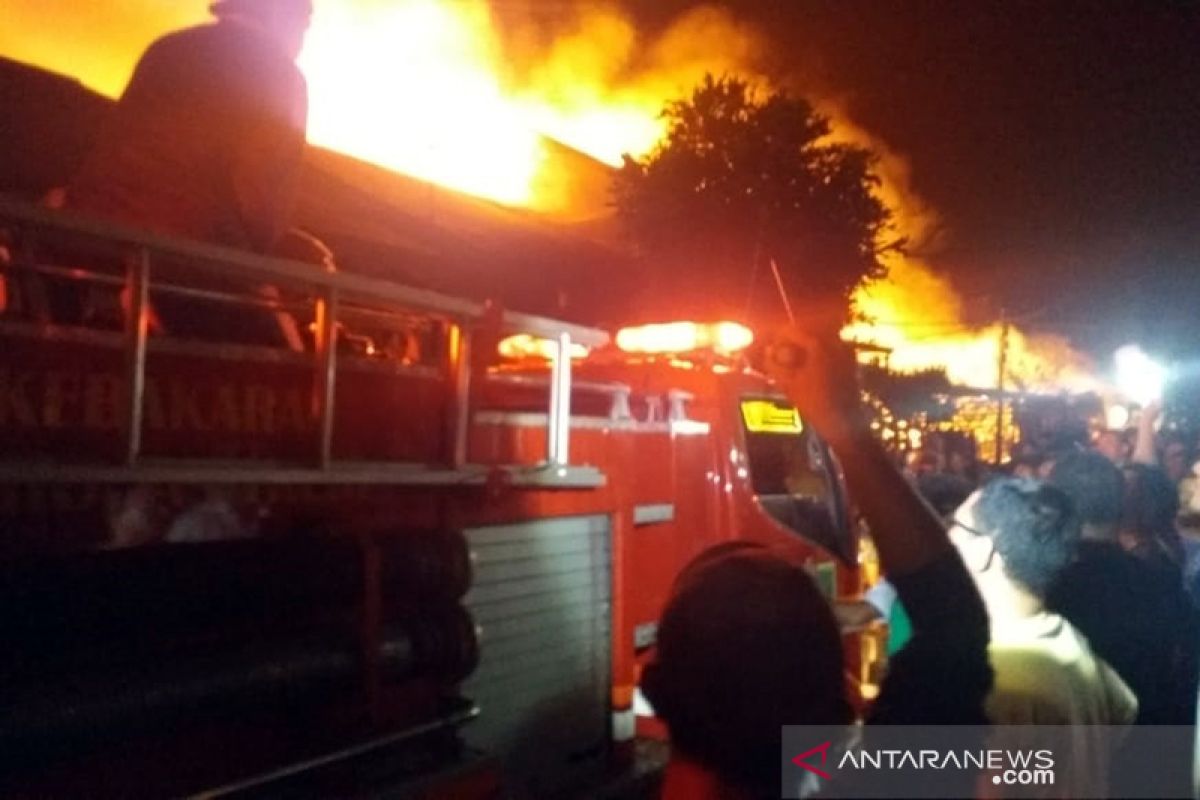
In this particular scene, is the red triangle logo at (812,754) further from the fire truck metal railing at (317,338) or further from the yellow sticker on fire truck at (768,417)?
the yellow sticker on fire truck at (768,417)

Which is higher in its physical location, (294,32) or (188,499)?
(294,32)

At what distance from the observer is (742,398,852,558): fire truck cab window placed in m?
5.48

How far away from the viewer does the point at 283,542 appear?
2760 millimetres

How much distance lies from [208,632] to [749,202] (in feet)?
52.3

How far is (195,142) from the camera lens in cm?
320

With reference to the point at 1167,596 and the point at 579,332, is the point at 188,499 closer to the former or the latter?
the point at 579,332

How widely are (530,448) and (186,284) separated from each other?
1.28 meters

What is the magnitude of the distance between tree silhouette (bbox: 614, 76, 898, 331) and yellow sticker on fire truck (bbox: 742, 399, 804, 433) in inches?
474

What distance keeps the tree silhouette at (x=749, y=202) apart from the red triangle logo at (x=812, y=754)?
53.3 feet

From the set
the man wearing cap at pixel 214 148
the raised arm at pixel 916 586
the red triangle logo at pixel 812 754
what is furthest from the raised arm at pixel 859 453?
the man wearing cap at pixel 214 148

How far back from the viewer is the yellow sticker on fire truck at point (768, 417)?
548cm

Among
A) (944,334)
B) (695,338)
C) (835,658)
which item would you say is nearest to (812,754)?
(835,658)

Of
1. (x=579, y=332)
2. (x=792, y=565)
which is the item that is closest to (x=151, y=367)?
(x=579, y=332)

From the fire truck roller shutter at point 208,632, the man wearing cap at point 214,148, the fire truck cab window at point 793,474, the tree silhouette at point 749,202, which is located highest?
the tree silhouette at point 749,202
